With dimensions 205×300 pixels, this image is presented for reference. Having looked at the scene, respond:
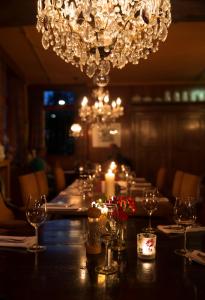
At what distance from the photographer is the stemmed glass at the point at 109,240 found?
158 centimetres

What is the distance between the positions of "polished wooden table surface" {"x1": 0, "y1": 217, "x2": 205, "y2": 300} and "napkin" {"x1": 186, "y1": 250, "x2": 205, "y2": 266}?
0.9 inches

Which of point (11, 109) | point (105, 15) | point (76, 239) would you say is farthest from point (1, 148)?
point (76, 239)

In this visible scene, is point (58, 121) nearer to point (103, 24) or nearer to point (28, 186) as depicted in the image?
point (28, 186)

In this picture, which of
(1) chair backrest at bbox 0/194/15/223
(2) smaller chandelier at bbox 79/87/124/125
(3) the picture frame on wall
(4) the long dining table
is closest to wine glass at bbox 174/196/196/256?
(4) the long dining table

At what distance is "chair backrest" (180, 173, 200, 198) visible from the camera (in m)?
4.27

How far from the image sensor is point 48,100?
1016 centimetres

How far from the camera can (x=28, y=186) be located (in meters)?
4.49

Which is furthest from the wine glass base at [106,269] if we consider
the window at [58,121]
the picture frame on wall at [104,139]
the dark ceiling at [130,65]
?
the window at [58,121]

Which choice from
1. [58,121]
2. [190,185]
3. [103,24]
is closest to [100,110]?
[190,185]

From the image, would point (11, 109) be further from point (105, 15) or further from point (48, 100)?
point (105, 15)

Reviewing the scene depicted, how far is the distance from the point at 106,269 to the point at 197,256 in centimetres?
43

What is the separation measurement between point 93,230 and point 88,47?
2.50m

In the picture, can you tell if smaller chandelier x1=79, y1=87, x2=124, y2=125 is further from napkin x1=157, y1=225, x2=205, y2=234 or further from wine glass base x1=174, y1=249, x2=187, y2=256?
wine glass base x1=174, y1=249, x2=187, y2=256

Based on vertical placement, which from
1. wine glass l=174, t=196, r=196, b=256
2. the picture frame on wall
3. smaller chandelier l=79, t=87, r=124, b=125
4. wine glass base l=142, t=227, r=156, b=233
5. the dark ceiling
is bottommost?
wine glass base l=142, t=227, r=156, b=233
